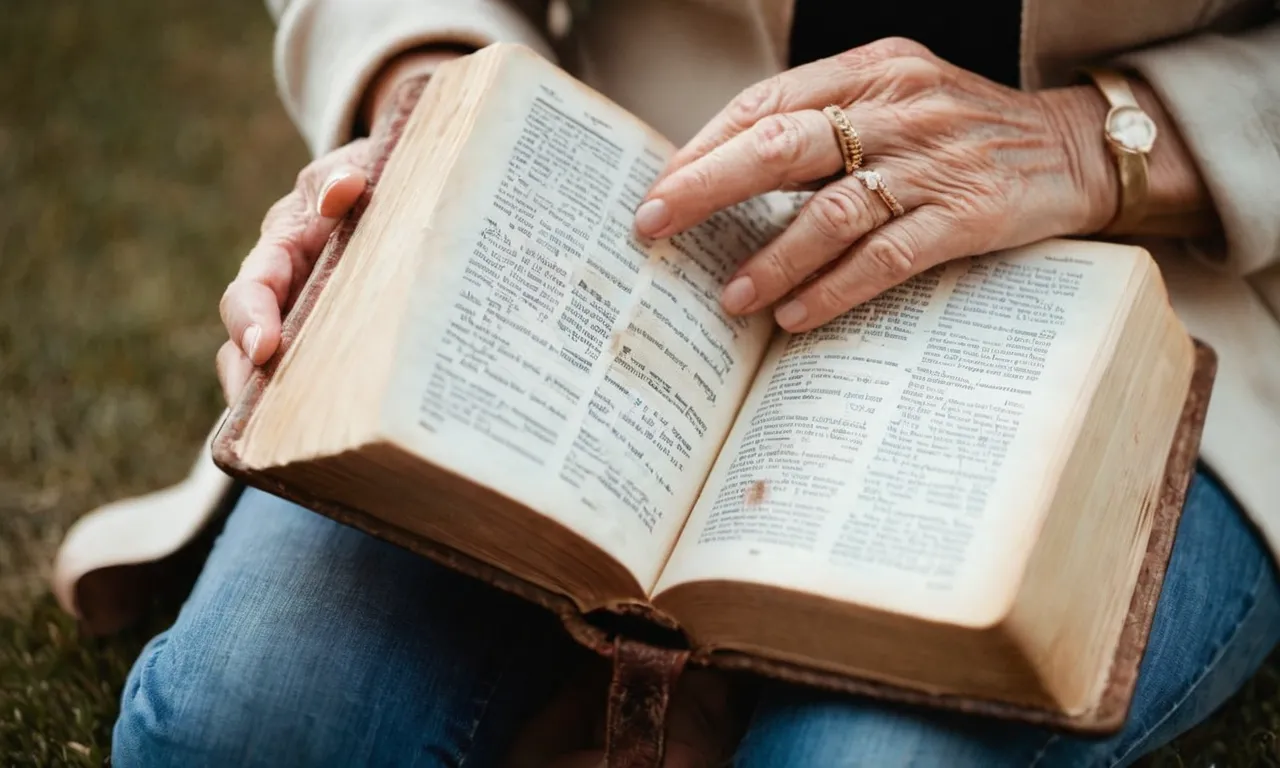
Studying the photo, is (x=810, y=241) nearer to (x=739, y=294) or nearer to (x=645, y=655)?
(x=739, y=294)

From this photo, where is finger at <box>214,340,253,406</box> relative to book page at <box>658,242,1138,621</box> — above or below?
above

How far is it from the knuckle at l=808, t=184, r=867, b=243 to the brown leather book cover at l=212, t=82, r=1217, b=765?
30cm

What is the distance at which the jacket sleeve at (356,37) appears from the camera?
1021mm

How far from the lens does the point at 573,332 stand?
2.52ft

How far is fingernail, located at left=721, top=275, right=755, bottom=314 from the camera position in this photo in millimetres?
844

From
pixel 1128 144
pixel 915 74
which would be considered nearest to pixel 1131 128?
pixel 1128 144

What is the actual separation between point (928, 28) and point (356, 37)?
52 cm

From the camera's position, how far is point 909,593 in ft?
2.23

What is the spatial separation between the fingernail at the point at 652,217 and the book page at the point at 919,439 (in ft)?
0.45

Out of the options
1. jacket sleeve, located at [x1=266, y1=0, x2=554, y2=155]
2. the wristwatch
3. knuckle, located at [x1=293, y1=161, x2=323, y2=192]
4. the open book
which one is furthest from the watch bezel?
knuckle, located at [x1=293, y1=161, x2=323, y2=192]

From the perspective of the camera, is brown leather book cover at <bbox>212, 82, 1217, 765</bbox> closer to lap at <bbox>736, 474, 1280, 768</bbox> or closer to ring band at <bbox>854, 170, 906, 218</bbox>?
lap at <bbox>736, 474, 1280, 768</bbox>

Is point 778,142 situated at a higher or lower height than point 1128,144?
higher

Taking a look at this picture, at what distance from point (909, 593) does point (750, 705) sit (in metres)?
0.35

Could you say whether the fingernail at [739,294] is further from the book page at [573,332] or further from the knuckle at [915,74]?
the knuckle at [915,74]
